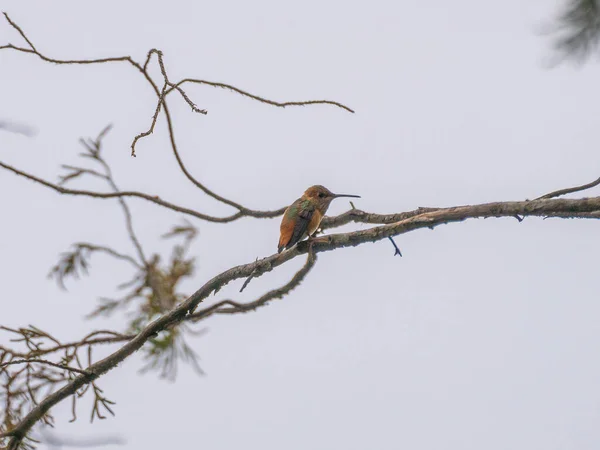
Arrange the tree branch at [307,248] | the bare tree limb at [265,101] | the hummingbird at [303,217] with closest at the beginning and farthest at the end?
1. the tree branch at [307,248]
2. the bare tree limb at [265,101]
3. the hummingbird at [303,217]

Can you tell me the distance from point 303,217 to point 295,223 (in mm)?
131

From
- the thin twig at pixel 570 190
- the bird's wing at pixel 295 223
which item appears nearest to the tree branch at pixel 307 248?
the thin twig at pixel 570 190

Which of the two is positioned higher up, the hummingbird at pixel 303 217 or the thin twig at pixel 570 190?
the hummingbird at pixel 303 217

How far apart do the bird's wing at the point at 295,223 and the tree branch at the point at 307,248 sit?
2.10ft

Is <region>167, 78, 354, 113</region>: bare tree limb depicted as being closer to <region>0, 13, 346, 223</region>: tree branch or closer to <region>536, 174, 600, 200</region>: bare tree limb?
<region>0, 13, 346, 223</region>: tree branch

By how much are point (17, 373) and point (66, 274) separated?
234 centimetres

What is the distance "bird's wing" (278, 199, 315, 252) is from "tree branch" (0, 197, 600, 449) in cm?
64

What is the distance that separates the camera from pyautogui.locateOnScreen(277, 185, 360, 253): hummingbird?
6148mm

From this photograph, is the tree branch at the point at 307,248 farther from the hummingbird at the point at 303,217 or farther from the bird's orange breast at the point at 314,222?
the bird's orange breast at the point at 314,222

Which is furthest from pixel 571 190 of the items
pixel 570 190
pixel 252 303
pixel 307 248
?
pixel 252 303

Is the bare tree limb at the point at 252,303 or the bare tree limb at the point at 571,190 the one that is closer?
the bare tree limb at the point at 571,190

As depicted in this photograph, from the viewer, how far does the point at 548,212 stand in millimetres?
4039

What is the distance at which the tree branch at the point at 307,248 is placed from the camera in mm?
4039

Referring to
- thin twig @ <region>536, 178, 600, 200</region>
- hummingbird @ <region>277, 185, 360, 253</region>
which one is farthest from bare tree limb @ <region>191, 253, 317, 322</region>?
thin twig @ <region>536, 178, 600, 200</region>
